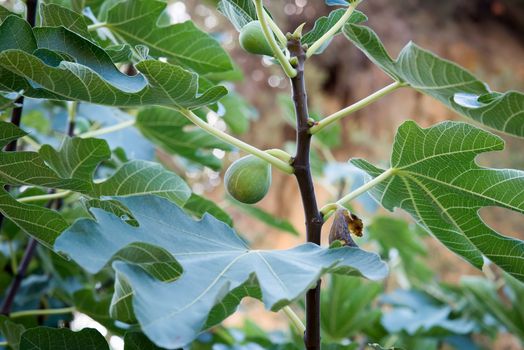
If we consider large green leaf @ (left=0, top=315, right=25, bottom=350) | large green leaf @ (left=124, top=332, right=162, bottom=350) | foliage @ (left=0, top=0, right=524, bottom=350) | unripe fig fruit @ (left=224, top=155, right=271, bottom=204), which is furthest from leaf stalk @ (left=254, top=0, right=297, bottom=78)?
large green leaf @ (left=0, top=315, right=25, bottom=350)

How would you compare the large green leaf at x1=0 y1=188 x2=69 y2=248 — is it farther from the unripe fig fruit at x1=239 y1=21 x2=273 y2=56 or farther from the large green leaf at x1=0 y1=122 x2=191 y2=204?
the unripe fig fruit at x1=239 y1=21 x2=273 y2=56

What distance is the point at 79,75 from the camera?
1.82ft

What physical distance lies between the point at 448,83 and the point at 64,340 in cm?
47

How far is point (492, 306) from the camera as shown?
5.44ft

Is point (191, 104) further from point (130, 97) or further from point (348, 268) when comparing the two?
point (348, 268)

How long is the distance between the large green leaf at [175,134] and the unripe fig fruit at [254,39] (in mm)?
473

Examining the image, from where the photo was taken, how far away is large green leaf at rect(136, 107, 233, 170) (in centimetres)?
112

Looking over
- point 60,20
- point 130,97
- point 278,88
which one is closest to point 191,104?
Result: point 130,97

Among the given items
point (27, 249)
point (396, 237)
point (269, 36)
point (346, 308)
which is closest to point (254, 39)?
point (269, 36)

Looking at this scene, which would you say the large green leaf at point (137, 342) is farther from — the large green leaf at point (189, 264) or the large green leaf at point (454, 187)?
the large green leaf at point (454, 187)

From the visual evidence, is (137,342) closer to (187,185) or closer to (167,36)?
(187,185)

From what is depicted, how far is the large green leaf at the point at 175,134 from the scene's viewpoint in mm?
1124

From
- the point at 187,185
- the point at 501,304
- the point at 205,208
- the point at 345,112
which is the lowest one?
the point at 501,304

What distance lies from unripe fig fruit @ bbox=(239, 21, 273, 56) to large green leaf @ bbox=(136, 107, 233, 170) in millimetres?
473
